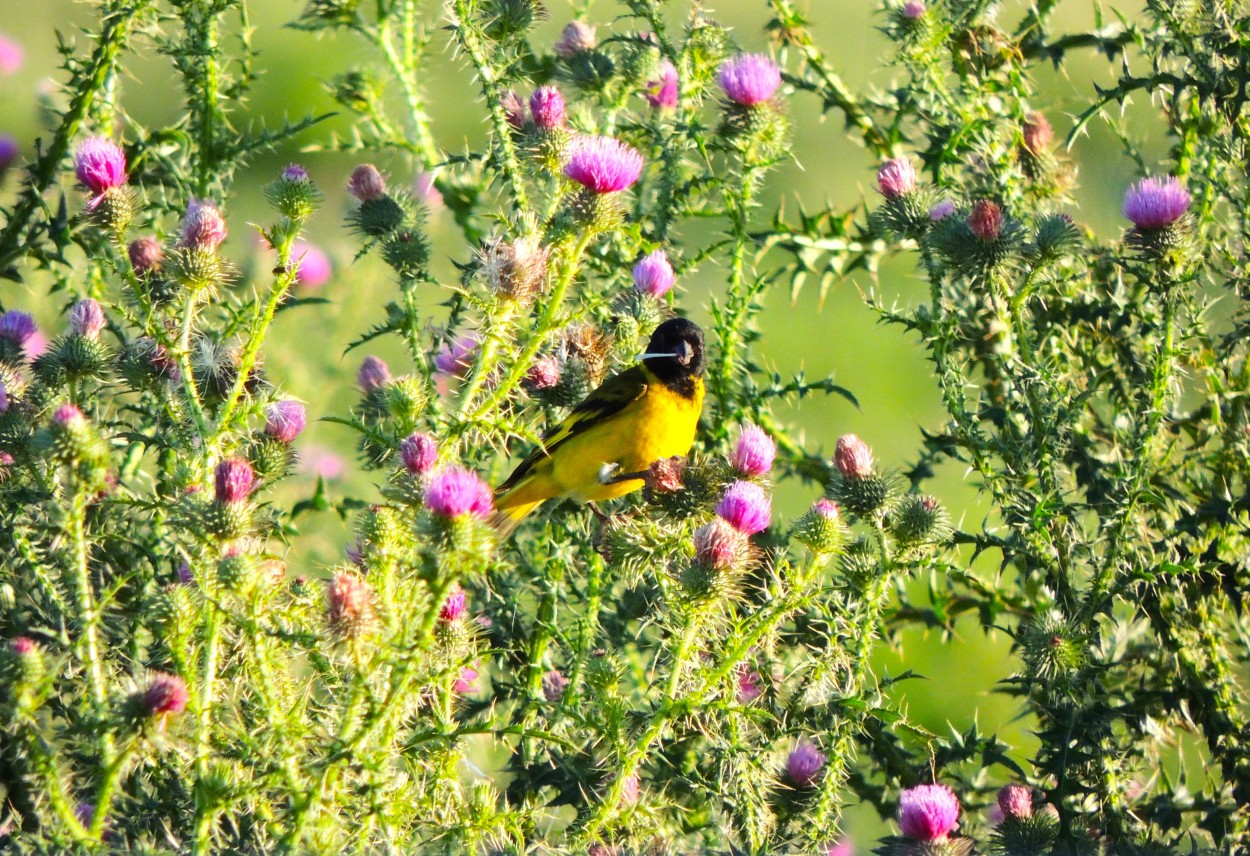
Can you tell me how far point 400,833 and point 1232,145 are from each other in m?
2.65

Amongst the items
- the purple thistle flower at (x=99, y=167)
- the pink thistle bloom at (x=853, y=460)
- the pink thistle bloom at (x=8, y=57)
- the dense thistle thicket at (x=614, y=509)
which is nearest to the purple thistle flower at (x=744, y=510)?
the dense thistle thicket at (x=614, y=509)

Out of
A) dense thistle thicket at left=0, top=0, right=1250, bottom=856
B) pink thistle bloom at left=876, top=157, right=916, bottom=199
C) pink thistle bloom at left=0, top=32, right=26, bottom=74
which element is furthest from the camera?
pink thistle bloom at left=0, top=32, right=26, bottom=74

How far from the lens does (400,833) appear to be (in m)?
2.18

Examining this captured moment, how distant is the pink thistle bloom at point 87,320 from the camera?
2.89 metres

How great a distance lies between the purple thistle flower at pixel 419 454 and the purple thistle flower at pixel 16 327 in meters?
1.21

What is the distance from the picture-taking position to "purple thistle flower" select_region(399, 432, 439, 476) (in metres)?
2.51

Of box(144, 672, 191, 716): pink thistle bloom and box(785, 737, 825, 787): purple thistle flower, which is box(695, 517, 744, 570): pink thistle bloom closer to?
box(785, 737, 825, 787): purple thistle flower

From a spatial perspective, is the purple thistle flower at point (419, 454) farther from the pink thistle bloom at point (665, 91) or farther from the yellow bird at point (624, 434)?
the pink thistle bloom at point (665, 91)

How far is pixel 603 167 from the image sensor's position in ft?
8.95

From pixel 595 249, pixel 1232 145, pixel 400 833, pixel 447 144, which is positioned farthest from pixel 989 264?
pixel 447 144

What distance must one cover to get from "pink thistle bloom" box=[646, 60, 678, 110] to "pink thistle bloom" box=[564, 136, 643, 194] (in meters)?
1.08

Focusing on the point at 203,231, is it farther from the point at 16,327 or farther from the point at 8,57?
the point at 8,57

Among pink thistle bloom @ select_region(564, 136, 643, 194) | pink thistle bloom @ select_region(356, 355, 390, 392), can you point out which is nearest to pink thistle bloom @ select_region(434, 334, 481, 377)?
pink thistle bloom @ select_region(356, 355, 390, 392)

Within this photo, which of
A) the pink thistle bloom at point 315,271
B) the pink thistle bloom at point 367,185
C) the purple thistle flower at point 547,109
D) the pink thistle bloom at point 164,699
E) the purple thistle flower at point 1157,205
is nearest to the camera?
the pink thistle bloom at point 164,699
